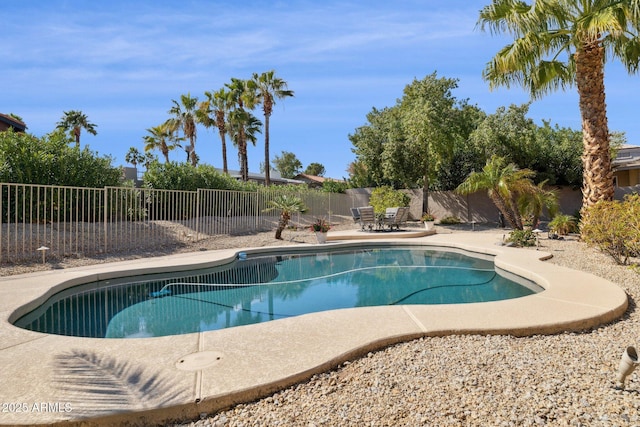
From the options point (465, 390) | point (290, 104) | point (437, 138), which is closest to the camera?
point (465, 390)

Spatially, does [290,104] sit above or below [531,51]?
above

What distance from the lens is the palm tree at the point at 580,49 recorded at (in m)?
9.79

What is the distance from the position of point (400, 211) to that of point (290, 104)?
506 inches

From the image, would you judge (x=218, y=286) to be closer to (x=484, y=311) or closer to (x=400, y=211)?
(x=484, y=311)

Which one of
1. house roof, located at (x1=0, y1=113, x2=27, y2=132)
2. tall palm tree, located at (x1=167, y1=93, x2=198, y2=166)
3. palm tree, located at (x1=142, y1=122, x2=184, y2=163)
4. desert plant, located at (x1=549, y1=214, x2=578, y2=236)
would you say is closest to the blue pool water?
desert plant, located at (x1=549, y1=214, x2=578, y2=236)

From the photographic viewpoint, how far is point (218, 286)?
23.7 feet

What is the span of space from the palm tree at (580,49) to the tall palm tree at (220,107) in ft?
61.0

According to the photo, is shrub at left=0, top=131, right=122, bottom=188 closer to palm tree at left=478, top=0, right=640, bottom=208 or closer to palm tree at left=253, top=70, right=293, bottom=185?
palm tree at left=478, top=0, right=640, bottom=208

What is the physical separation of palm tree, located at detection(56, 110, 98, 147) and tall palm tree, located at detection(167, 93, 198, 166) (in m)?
10.7

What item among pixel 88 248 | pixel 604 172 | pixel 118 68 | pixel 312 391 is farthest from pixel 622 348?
pixel 118 68

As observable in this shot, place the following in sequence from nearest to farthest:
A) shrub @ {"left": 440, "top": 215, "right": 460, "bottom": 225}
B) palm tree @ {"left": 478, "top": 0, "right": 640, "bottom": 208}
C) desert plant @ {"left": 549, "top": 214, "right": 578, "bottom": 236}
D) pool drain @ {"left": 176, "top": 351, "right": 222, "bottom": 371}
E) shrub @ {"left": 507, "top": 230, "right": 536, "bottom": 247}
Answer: pool drain @ {"left": 176, "top": 351, "right": 222, "bottom": 371}, palm tree @ {"left": 478, "top": 0, "right": 640, "bottom": 208}, shrub @ {"left": 507, "top": 230, "right": 536, "bottom": 247}, desert plant @ {"left": 549, "top": 214, "right": 578, "bottom": 236}, shrub @ {"left": 440, "top": 215, "right": 460, "bottom": 225}

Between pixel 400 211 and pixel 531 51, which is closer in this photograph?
pixel 531 51

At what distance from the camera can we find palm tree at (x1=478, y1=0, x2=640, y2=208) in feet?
32.1

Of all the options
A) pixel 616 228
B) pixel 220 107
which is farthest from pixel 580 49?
pixel 220 107
